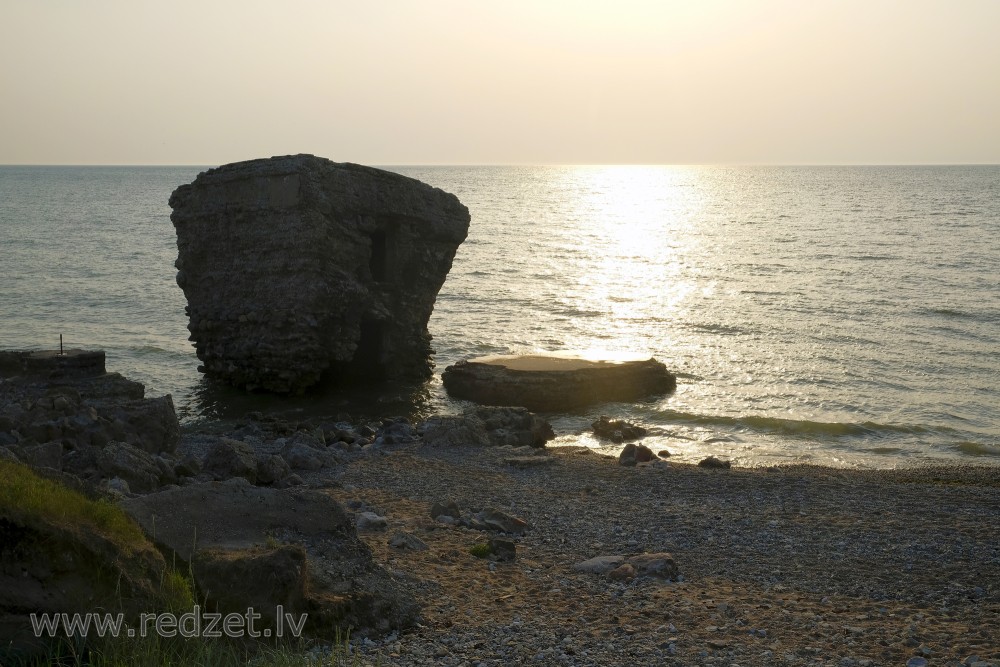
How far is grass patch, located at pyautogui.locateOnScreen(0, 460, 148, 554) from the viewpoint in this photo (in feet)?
21.1

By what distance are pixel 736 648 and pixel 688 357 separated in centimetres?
2444

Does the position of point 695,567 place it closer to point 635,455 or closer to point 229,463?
point 229,463

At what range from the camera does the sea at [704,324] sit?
916 inches

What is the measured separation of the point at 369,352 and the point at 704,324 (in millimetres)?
15900

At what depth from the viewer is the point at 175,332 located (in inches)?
1380

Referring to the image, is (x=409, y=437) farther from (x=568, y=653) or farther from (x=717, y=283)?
(x=717, y=283)

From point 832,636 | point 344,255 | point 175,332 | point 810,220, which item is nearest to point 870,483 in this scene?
point 832,636

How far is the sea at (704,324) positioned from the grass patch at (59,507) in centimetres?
1509

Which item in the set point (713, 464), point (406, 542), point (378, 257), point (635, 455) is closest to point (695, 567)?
point (406, 542)

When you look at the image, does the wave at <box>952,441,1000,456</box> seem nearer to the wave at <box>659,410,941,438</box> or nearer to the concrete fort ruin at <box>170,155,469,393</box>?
the wave at <box>659,410,941,438</box>

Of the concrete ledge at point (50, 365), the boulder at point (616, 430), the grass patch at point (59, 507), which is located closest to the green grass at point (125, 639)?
the grass patch at point (59, 507)

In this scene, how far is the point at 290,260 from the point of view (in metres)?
24.5

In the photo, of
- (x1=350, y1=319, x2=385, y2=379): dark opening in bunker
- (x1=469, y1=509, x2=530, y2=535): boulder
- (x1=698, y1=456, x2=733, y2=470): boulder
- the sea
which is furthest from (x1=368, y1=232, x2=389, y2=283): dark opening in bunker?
(x1=469, y1=509, x2=530, y2=535): boulder

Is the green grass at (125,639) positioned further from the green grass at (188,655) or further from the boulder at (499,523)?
the boulder at (499,523)
